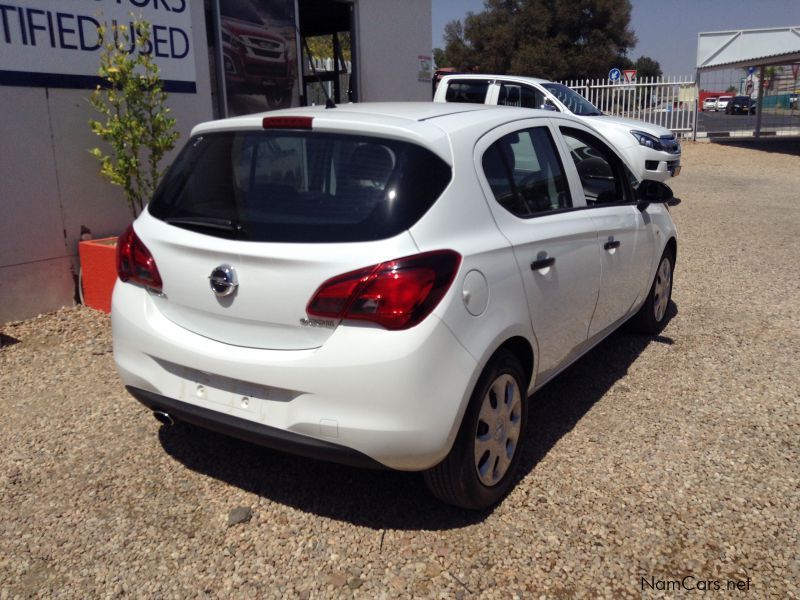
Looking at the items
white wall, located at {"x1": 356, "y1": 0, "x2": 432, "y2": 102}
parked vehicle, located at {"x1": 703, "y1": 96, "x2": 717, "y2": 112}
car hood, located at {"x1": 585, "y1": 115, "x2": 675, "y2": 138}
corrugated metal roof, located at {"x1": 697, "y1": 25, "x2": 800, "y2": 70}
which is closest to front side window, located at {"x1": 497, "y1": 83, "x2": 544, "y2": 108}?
car hood, located at {"x1": 585, "y1": 115, "x2": 675, "y2": 138}

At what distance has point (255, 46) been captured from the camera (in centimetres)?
884

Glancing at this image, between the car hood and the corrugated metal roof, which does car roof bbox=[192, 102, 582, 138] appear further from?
the corrugated metal roof

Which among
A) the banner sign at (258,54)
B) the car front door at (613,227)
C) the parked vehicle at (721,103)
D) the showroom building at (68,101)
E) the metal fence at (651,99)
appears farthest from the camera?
the parked vehicle at (721,103)

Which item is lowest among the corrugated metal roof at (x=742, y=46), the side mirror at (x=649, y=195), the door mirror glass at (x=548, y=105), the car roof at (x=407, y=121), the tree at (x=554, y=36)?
the side mirror at (x=649, y=195)

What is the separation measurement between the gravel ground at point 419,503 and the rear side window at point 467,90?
28.2ft

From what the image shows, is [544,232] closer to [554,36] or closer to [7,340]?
[7,340]

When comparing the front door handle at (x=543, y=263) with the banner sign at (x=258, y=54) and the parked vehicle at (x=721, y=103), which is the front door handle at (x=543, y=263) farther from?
the parked vehicle at (x=721, y=103)

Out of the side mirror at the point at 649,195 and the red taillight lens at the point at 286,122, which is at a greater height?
the red taillight lens at the point at 286,122

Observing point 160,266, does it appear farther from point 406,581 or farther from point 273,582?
point 406,581

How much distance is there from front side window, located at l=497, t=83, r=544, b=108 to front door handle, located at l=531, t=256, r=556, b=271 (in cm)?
977

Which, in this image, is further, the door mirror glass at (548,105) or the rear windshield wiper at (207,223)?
the door mirror glass at (548,105)

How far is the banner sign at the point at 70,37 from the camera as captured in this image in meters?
5.79

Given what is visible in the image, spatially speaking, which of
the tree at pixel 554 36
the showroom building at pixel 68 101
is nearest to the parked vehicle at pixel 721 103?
the tree at pixel 554 36

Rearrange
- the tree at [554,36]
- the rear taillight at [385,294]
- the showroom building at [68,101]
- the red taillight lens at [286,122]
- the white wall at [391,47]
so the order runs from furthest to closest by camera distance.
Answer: the tree at [554,36], the white wall at [391,47], the showroom building at [68,101], the red taillight lens at [286,122], the rear taillight at [385,294]
